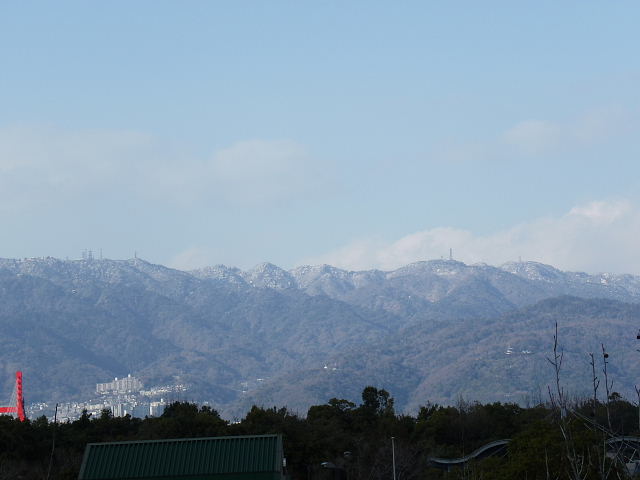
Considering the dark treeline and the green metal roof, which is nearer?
the green metal roof

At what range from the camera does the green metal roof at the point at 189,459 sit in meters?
35.9

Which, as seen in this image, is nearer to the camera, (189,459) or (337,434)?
(189,459)

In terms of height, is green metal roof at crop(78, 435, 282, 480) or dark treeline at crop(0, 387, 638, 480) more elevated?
dark treeline at crop(0, 387, 638, 480)

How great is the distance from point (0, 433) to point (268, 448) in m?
48.5

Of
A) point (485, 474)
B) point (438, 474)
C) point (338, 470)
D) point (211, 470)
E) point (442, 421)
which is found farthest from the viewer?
point (442, 421)

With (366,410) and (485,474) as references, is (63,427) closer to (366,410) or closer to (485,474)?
(366,410)

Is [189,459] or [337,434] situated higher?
[337,434]

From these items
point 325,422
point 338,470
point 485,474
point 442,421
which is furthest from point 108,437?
point 338,470

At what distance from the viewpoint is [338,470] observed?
39438mm

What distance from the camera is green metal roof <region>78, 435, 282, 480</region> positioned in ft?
118

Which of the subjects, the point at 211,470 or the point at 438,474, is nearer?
the point at 211,470

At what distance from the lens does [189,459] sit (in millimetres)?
36344

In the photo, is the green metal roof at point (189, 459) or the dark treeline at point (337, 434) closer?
the green metal roof at point (189, 459)

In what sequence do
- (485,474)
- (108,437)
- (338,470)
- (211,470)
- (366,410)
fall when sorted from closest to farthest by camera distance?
(211,470) < (338,470) < (485,474) < (108,437) < (366,410)
